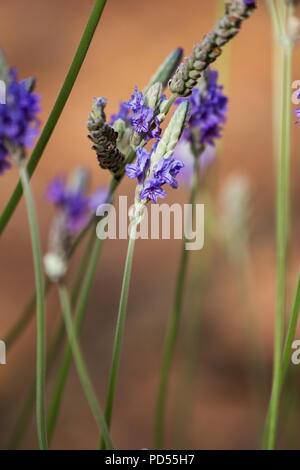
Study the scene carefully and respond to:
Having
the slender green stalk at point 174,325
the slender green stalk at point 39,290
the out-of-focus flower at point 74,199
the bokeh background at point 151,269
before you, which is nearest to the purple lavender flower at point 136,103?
the slender green stalk at point 39,290

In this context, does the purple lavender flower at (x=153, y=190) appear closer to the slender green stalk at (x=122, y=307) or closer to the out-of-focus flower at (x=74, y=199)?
the slender green stalk at (x=122, y=307)

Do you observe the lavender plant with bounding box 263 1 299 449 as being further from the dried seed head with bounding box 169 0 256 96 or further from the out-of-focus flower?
the out-of-focus flower

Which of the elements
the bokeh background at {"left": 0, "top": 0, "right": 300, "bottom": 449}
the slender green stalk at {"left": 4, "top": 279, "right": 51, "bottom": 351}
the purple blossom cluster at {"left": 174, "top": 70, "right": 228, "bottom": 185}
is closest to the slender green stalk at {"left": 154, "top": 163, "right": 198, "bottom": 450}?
the purple blossom cluster at {"left": 174, "top": 70, "right": 228, "bottom": 185}

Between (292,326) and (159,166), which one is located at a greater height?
(159,166)

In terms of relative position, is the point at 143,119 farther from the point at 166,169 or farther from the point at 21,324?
the point at 21,324

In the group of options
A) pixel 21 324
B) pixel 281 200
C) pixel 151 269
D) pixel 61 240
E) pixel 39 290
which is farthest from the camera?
pixel 151 269

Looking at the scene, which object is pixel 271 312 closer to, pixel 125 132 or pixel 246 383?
pixel 246 383

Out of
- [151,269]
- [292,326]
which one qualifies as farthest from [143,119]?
[151,269]
